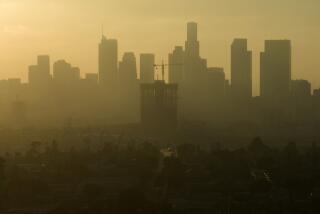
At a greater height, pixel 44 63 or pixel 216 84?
pixel 44 63

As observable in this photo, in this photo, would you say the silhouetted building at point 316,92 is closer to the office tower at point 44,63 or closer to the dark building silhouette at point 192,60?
the dark building silhouette at point 192,60

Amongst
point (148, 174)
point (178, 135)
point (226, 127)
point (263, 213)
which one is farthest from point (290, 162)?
point (226, 127)

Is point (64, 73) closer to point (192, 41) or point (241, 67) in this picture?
point (192, 41)

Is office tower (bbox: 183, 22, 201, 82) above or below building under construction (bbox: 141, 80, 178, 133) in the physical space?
above

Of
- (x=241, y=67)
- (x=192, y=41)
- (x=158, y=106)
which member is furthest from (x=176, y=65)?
(x=158, y=106)

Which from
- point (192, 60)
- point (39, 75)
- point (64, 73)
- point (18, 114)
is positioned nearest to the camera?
point (18, 114)

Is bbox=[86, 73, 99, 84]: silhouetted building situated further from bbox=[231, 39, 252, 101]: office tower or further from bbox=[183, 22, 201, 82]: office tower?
bbox=[231, 39, 252, 101]: office tower

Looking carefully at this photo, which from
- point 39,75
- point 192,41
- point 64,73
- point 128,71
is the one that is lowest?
point 39,75

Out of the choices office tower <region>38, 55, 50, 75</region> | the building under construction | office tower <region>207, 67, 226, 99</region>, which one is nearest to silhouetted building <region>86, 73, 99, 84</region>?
office tower <region>38, 55, 50, 75</region>
